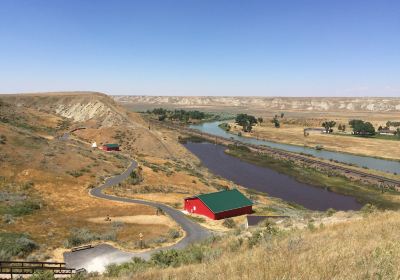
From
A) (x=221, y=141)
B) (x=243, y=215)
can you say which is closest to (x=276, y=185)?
(x=243, y=215)

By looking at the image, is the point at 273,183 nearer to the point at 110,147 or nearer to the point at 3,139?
the point at 110,147

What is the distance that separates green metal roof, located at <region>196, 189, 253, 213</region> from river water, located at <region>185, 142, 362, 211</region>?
1847 cm

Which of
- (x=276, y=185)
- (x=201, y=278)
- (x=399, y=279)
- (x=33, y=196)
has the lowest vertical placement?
(x=276, y=185)

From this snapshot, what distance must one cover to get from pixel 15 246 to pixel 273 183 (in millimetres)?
54365

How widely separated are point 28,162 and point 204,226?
32.5 metres

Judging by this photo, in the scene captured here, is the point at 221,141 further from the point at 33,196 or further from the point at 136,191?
the point at 33,196

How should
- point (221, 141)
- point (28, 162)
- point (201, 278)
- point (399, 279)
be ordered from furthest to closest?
1. point (221, 141)
2. point (28, 162)
3. point (201, 278)
4. point (399, 279)

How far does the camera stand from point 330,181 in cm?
7188

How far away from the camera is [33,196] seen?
43.0 meters

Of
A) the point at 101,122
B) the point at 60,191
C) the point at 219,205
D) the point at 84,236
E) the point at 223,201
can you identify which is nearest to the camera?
the point at 84,236

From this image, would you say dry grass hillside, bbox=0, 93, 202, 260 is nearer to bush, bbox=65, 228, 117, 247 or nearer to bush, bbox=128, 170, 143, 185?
bush, bbox=65, 228, 117, 247

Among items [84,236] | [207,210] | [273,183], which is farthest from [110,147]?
[84,236]

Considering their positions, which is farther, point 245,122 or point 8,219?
point 245,122

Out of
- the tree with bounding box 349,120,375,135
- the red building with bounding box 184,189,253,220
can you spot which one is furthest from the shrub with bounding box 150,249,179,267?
the tree with bounding box 349,120,375,135
